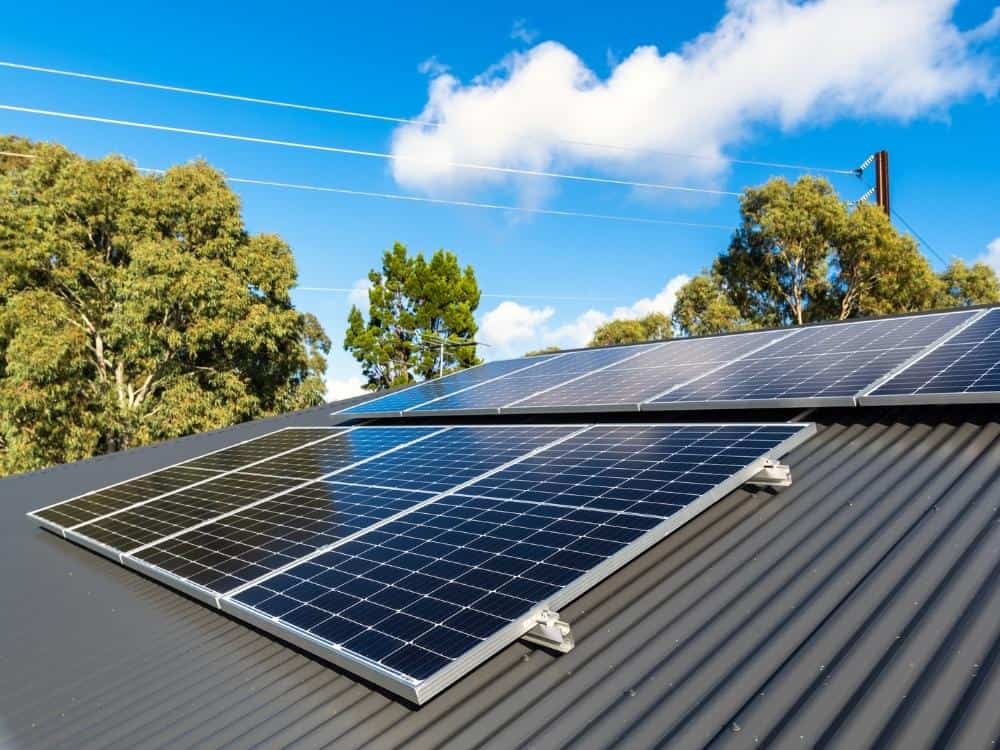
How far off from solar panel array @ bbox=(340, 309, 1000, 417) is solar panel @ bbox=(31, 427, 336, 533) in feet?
5.36

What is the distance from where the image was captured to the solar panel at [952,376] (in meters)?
6.63

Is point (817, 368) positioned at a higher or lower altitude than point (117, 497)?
higher

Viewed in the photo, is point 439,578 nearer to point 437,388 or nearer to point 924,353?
point 924,353

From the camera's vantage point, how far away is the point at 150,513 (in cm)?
905

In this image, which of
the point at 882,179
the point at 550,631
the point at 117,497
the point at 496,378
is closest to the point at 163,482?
the point at 117,497

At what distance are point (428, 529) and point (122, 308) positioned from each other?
27.8m

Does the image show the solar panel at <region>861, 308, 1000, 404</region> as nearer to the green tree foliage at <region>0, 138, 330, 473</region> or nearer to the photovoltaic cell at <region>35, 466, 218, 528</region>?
the photovoltaic cell at <region>35, 466, 218, 528</region>

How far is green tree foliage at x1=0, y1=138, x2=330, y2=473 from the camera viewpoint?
2708 cm

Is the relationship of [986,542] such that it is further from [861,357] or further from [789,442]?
[861,357]

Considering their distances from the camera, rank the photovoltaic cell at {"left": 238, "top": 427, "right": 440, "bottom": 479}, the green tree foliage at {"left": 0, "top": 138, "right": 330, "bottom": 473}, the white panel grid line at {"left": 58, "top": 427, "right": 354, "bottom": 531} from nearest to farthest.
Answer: the white panel grid line at {"left": 58, "top": 427, "right": 354, "bottom": 531} < the photovoltaic cell at {"left": 238, "top": 427, "right": 440, "bottom": 479} < the green tree foliage at {"left": 0, "top": 138, "right": 330, "bottom": 473}

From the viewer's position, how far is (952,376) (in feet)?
23.9

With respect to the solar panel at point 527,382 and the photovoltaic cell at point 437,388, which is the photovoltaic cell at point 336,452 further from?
A: the photovoltaic cell at point 437,388

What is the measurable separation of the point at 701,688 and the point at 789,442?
10.5 ft

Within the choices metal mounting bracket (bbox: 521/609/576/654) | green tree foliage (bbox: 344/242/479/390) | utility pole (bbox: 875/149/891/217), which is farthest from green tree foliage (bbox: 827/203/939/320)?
metal mounting bracket (bbox: 521/609/576/654)
